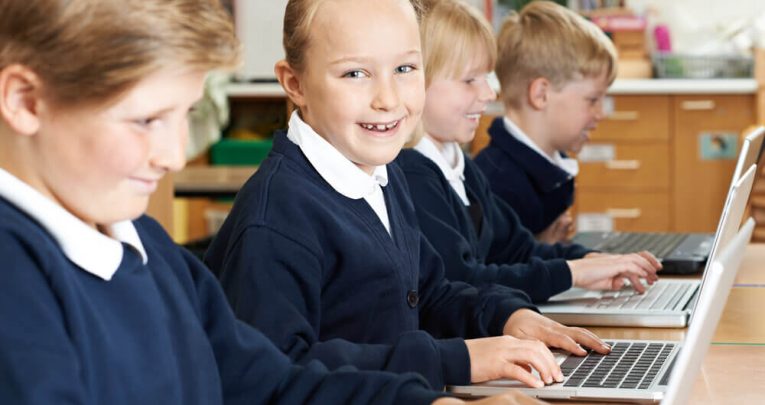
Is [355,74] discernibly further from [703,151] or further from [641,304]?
[703,151]

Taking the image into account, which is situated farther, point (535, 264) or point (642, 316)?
point (535, 264)

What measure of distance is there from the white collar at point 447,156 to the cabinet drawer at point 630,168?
308 centimetres

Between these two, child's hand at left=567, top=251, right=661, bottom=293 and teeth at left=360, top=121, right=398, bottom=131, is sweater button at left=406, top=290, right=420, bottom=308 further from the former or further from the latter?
child's hand at left=567, top=251, right=661, bottom=293

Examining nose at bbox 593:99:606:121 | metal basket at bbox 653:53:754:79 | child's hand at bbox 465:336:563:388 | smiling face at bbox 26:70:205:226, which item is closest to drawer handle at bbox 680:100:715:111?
metal basket at bbox 653:53:754:79

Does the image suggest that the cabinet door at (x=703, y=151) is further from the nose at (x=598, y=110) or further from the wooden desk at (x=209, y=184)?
the nose at (x=598, y=110)

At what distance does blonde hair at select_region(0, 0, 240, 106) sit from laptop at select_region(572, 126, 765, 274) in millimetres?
1014

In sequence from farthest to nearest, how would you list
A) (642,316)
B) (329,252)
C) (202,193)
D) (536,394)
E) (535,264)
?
(202,193)
(535,264)
(642,316)
(329,252)
(536,394)

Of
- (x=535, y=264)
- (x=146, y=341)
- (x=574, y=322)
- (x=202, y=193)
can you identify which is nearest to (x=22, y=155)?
(x=146, y=341)

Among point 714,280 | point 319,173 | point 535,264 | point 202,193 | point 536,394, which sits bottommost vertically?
point 202,193

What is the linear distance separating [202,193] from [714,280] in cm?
331

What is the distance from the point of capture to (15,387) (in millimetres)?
794

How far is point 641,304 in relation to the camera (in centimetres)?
168

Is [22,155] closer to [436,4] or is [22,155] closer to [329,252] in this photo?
[329,252]

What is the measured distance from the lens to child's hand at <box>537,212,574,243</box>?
8.54ft
